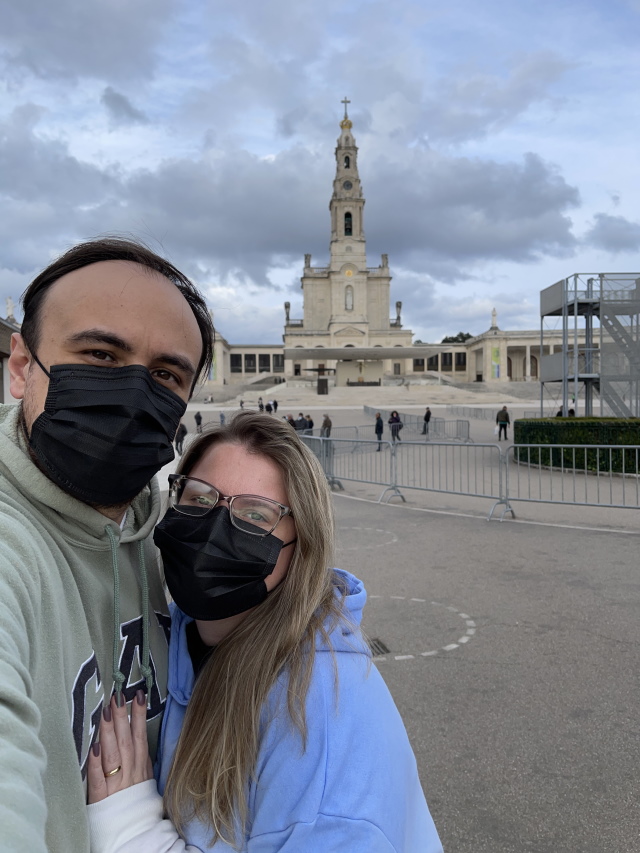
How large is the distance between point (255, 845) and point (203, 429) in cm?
113

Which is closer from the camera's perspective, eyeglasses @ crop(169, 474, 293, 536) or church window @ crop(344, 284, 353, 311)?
eyeglasses @ crop(169, 474, 293, 536)

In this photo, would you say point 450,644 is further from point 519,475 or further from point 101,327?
point 519,475

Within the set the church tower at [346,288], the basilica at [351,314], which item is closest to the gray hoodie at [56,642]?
the basilica at [351,314]

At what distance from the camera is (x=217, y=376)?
266 feet

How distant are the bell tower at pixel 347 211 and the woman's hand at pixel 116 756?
8618 cm

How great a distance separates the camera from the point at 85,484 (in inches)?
47.3

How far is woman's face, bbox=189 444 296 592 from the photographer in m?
1.61

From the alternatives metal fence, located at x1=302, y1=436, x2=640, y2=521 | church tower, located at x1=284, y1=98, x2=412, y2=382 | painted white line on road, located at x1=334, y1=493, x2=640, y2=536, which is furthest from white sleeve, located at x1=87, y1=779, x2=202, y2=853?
church tower, located at x1=284, y1=98, x2=412, y2=382

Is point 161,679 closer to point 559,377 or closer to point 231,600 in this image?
point 231,600

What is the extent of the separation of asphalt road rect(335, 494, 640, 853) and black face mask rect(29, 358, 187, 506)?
2328mm

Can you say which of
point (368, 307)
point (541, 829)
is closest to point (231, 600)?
point (541, 829)

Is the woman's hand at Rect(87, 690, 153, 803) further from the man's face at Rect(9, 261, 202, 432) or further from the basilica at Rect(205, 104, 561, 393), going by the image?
the basilica at Rect(205, 104, 561, 393)

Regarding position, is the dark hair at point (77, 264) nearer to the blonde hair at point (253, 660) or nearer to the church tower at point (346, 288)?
the blonde hair at point (253, 660)

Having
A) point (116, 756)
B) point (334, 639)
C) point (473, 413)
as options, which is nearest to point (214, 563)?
point (334, 639)
